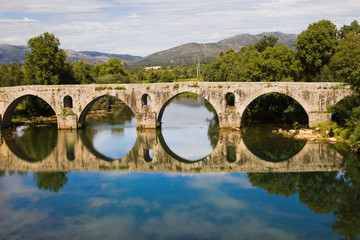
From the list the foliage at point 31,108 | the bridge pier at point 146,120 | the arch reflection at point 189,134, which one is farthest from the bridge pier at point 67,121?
the foliage at point 31,108

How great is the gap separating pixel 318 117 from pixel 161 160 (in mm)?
15024

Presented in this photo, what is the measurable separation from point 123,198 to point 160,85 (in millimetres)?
17500

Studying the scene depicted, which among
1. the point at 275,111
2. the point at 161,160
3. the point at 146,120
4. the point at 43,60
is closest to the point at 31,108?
the point at 43,60

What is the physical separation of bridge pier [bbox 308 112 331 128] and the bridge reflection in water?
14.0 feet

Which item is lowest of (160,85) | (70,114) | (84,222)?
(84,222)

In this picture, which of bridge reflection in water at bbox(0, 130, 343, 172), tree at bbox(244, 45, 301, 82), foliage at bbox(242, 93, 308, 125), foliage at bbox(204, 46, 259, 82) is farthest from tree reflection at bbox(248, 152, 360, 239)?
foliage at bbox(204, 46, 259, 82)

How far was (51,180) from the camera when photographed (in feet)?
76.6

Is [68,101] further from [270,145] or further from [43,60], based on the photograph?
[270,145]

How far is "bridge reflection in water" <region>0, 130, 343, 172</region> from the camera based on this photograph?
82.0ft

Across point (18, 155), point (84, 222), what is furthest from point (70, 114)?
point (84, 222)

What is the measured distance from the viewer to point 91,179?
76.4ft

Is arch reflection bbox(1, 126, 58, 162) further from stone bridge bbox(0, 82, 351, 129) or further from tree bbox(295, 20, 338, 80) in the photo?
tree bbox(295, 20, 338, 80)

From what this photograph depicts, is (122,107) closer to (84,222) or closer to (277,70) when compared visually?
(277,70)

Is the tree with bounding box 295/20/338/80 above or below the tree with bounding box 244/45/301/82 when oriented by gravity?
above
